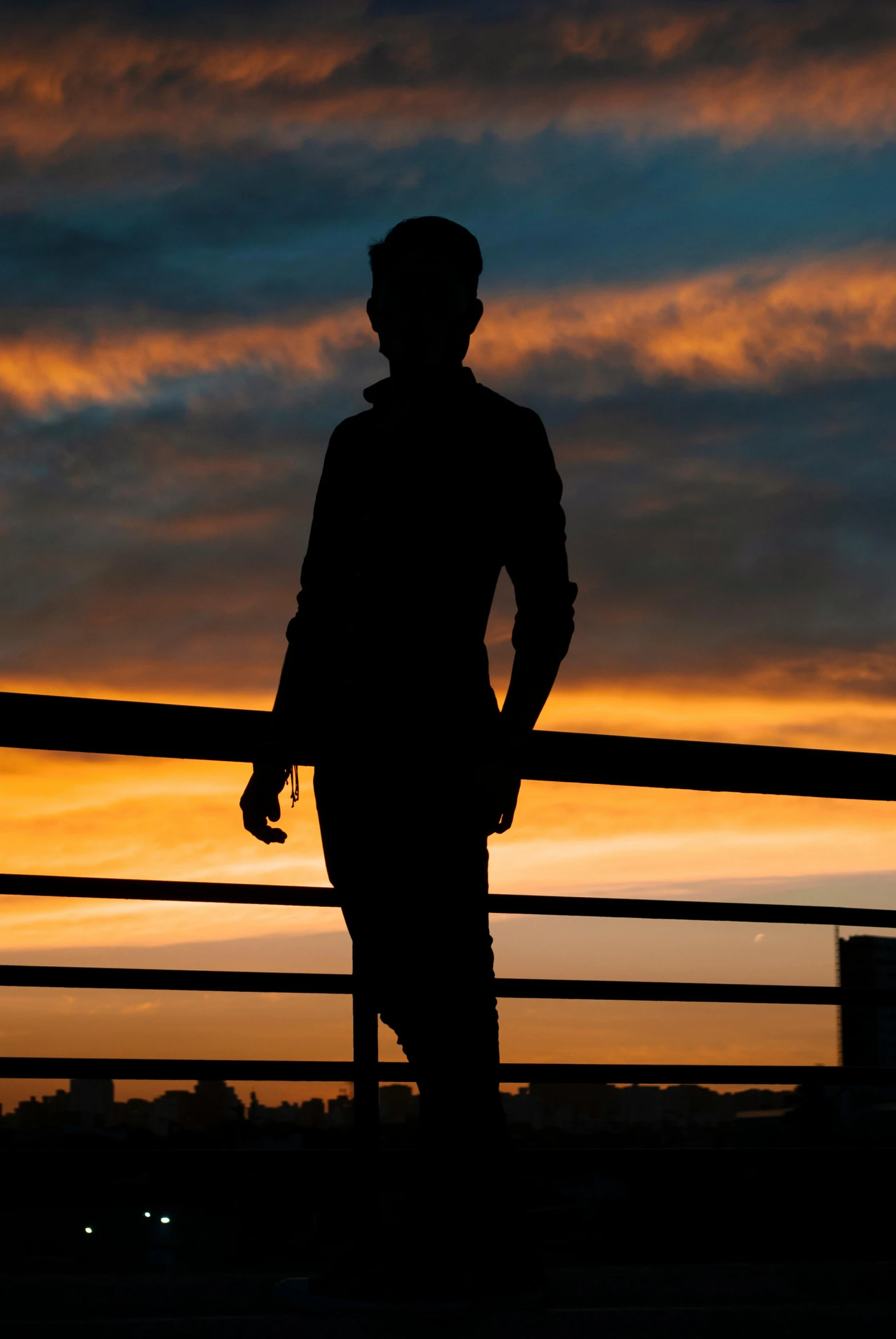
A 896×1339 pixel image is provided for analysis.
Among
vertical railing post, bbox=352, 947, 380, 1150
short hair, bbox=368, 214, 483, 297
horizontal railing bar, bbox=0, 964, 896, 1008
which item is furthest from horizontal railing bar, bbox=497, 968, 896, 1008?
short hair, bbox=368, 214, 483, 297

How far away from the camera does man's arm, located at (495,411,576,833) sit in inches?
83.4

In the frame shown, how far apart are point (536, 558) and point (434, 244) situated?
550 millimetres

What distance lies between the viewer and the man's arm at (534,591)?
2.12 m

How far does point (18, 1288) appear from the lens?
2.29m

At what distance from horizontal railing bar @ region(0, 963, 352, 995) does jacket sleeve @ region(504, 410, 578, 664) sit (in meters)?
1.03

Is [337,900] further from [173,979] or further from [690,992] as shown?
[690,992]

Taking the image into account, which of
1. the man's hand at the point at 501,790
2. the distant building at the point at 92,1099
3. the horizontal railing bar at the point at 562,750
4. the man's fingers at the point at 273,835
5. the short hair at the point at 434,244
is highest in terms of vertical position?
the short hair at the point at 434,244

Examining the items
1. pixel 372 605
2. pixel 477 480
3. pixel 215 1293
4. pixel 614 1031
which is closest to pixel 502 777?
pixel 372 605

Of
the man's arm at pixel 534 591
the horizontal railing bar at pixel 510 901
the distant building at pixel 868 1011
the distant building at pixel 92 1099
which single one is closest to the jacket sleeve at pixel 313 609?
the man's arm at pixel 534 591

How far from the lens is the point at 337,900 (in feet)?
7.80

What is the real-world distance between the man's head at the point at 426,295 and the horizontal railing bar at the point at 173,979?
4.43 feet

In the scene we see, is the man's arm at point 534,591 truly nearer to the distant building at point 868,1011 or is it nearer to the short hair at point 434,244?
the short hair at point 434,244

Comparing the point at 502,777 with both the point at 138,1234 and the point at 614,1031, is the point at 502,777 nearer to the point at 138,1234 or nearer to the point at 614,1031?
the point at 138,1234

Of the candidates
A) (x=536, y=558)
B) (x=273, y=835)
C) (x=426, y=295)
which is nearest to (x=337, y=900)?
(x=273, y=835)
